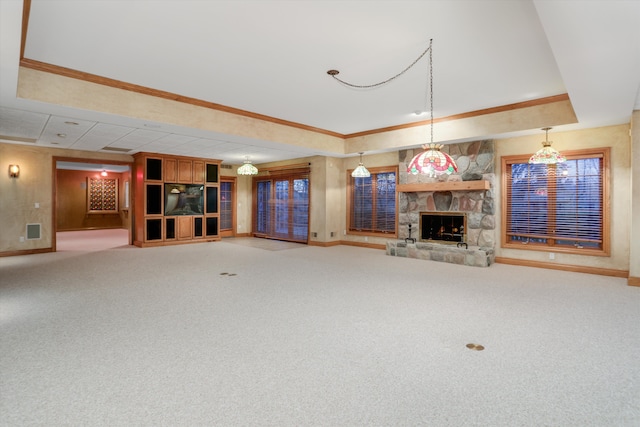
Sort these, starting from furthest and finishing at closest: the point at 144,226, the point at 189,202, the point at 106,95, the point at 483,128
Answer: the point at 189,202
the point at 144,226
the point at 483,128
the point at 106,95

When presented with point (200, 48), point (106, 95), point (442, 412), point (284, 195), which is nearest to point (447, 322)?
point (442, 412)

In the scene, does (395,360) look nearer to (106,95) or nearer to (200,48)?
(200,48)

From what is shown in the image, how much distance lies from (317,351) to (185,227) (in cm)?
836

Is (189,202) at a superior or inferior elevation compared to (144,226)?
superior

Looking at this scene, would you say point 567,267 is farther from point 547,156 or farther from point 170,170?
point 170,170

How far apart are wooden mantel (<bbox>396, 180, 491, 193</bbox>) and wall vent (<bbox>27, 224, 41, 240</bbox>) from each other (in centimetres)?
906

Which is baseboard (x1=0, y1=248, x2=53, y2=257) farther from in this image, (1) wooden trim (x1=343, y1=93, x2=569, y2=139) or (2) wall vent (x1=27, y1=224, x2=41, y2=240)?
(1) wooden trim (x1=343, y1=93, x2=569, y2=139)

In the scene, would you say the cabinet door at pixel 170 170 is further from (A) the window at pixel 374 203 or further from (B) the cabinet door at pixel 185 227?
(A) the window at pixel 374 203

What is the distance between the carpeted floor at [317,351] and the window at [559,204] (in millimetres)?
1076

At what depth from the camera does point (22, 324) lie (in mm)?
3428

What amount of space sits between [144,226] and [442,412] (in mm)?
9145

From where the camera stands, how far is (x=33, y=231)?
8.16 m

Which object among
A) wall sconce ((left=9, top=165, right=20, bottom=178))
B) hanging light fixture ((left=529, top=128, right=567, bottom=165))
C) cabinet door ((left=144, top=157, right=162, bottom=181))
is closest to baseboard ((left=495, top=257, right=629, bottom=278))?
hanging light fixture ((left=529, top=128, right=567, bottom=165))

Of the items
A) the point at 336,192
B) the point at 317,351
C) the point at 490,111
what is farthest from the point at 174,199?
the point at 490,111
